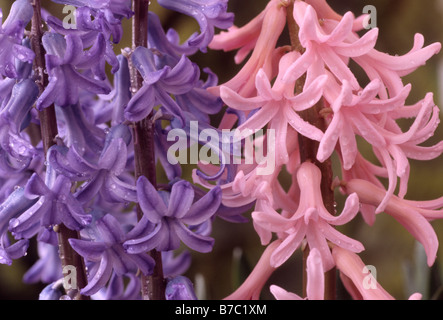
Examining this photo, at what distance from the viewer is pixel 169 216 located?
0.63 meters

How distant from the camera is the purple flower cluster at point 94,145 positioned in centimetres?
60

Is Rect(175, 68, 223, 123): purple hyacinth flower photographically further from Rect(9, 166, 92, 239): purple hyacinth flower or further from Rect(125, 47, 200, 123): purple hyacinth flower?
Rect(9, 166, 92, 239): purple hyacinth flower

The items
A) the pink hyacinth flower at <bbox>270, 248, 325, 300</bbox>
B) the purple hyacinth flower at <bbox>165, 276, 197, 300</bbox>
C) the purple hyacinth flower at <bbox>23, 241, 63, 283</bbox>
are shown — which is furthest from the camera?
the purple hyacinth flower at <bbox>23, 241, 63, 283</bbox>

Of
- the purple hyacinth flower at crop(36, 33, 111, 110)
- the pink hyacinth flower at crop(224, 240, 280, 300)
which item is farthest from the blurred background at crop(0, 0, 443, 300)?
the purple hyacinth flower at crop(36, 33, 111, 110)

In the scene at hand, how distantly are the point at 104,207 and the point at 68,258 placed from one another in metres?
0.09

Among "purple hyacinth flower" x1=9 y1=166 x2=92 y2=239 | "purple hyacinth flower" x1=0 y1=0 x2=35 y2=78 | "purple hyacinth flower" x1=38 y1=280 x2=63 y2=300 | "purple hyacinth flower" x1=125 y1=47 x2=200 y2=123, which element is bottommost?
"purple hyacinth flower" x1=38 y1=280 x2=63 y2=300

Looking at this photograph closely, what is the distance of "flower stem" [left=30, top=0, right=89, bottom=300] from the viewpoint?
64 centimetres

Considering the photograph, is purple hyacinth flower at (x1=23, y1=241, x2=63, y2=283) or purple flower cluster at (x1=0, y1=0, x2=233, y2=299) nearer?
purple flower cluster at (x1=0, y1=0, x2=233, y2=299)

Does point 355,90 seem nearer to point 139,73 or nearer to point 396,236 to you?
Result: point 139,73

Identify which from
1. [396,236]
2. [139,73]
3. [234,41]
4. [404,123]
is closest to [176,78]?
[139,73]

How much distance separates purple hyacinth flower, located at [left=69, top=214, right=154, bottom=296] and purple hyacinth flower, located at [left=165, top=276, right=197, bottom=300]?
6 centimetres

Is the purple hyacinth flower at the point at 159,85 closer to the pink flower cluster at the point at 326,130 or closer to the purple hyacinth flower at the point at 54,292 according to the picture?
the pink flower cluster at the point at 326,130

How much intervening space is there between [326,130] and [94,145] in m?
0.24

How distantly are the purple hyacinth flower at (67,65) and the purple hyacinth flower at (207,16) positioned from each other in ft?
0.37
